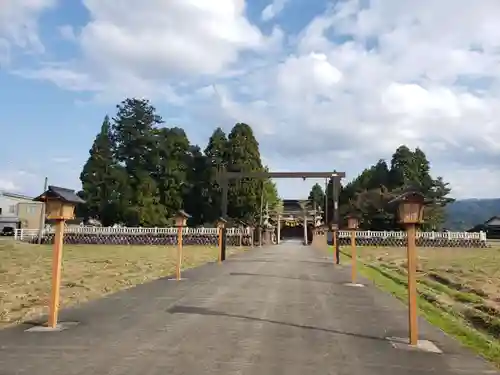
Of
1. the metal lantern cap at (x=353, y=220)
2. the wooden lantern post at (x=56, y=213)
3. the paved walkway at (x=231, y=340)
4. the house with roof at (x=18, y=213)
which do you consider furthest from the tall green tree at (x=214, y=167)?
the wooden lantern post at (x=56, y=213)

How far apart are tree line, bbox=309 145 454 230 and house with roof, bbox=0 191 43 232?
35.6 m

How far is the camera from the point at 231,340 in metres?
6.21

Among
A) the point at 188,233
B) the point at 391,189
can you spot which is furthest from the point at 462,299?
the point at 391,189

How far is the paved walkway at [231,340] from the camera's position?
502 centimetres

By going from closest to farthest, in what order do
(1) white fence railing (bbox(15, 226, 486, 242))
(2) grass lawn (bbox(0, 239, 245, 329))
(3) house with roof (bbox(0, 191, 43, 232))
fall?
(2) grass lawn (bbox(0, 239, 245, 329)) → (1) white fence railing (bbox(15, 226, 486, 242)) → (3) house with roof (bbox(0, 191, 43, 232))

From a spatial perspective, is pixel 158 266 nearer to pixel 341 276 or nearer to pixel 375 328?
pixel 341 276

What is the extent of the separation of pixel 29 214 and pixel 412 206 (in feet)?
197

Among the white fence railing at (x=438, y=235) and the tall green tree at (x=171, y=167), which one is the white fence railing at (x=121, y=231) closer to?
the tall green tree at (x=171, y=167)

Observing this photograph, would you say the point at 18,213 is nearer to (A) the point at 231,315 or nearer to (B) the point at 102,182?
(B) the point at 102,182

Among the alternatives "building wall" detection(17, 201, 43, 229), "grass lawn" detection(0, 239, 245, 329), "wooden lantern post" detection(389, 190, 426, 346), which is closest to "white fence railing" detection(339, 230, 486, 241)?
"grass lawn" detection(0, 239, 245, 329)

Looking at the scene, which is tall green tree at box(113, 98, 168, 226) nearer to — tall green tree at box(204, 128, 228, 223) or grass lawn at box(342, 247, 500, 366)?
tall green tree at box(204, 128, 228, 223)

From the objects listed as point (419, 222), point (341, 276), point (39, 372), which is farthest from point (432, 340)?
point (341, 276)

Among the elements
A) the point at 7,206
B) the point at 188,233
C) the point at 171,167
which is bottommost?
the point at 188,233

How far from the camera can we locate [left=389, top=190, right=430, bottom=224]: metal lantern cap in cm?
660
